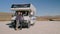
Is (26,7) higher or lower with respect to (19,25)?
higher

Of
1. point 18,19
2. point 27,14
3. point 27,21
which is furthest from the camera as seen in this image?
point 27,14

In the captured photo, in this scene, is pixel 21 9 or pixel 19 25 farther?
pixel 21 9

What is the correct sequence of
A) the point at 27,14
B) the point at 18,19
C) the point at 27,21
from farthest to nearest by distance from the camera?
1. the point at 27,14
2. the point at 27,21
3. the point at 18,19

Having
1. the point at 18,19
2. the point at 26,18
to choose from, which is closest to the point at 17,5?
the point at 26,18

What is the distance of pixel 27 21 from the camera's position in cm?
1822

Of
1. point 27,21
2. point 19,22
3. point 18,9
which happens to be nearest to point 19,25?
point 19,22

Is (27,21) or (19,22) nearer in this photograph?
(19,22)

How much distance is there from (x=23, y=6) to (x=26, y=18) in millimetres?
1787

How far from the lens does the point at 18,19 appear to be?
16.5 m

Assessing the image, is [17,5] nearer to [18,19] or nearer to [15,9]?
[15,9]

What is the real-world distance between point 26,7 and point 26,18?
140cm

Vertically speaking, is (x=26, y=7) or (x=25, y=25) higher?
(x=26, y=7)

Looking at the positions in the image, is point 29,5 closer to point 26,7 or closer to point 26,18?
point 26,7

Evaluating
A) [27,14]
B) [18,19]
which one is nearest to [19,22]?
[18,19]
